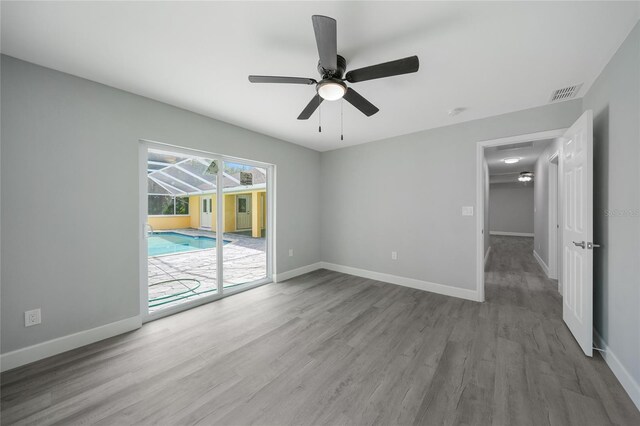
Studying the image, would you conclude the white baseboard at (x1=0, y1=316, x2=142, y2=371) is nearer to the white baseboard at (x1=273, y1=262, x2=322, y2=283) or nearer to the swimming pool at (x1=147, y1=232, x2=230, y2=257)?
the swimming pool at (x1=147, y1=232, x2=230, y2=257)

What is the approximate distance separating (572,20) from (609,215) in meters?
1.56

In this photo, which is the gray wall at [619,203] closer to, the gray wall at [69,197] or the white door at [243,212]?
the gray wall at [69,197]

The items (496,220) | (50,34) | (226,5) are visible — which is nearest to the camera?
(226,5)

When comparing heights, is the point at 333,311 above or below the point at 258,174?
below

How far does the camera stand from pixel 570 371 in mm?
1847

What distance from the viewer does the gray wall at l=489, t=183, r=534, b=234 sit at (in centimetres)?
1003

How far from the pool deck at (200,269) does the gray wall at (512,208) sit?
10.9 meters

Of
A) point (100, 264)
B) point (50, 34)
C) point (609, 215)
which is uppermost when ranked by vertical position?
point (50, 34)

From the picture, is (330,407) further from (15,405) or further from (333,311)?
(15,405)

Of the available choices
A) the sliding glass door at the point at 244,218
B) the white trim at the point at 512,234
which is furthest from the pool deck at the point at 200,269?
the white trim at the point at 512,234

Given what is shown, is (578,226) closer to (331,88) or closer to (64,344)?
(331,88)

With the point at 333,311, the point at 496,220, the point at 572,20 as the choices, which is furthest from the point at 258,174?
the point at 496,220

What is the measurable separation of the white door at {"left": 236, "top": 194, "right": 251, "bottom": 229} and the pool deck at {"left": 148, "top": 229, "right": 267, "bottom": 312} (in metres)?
0.77

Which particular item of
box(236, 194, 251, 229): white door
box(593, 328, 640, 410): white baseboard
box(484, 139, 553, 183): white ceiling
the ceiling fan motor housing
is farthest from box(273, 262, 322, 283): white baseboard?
box(484, 139, 553, 183): white ceiling
